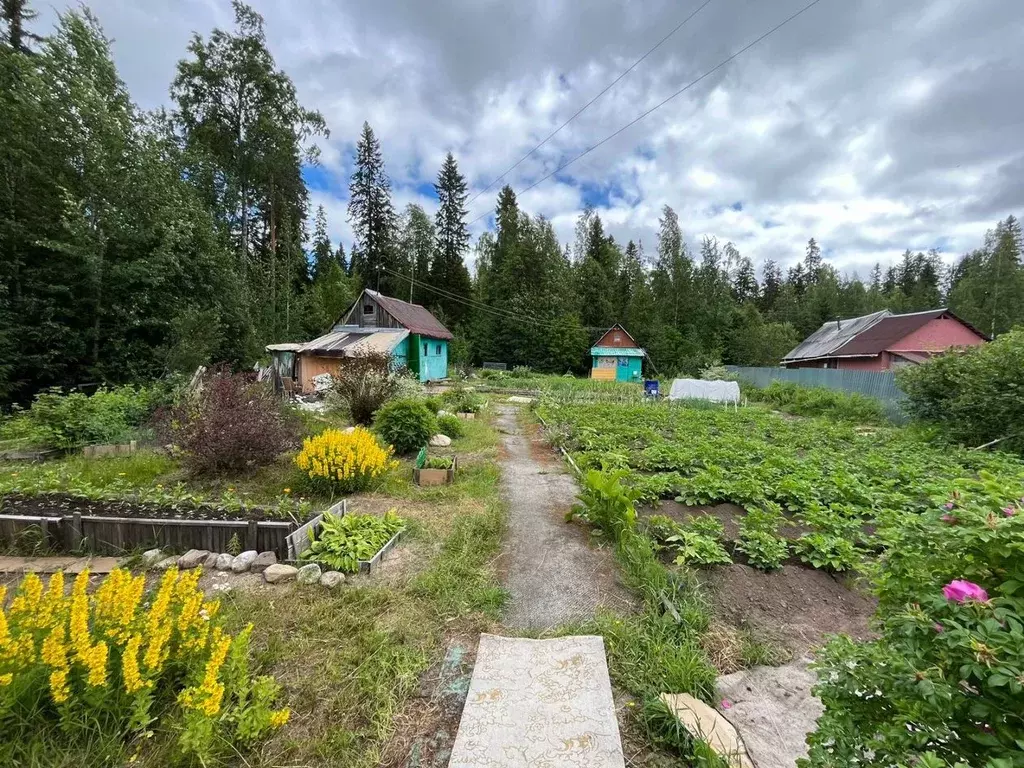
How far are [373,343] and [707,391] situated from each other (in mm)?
13732

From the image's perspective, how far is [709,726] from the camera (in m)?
2.05

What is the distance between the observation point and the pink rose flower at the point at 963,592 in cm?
114

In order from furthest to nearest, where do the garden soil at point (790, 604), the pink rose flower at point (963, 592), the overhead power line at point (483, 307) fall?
the overhead power line at point (483, 307) → the garden soil at point (790, 604) → the pink rose flower at point (963, 592)

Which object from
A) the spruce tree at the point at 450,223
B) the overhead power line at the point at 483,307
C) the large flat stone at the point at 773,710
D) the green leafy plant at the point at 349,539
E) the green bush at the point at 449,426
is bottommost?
the large flat stone at the point at 773,710

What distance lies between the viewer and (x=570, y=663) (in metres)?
2.50

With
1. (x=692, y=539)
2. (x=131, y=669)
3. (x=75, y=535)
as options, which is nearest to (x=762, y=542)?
(x=692, y=539)

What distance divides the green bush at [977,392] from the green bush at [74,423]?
16.6m

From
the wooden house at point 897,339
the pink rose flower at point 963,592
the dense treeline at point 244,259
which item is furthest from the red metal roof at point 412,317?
the pink rose flower at point 963,592

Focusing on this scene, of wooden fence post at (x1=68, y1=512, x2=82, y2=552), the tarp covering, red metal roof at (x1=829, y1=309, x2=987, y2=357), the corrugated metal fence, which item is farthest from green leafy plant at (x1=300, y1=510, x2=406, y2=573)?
red metal roof at (x1=829, y1=309, x2=987, y2=357)

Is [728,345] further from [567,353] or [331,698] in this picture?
[331,698]

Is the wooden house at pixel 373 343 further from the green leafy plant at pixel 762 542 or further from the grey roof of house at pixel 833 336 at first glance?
the grey roof of house at pixel 833 336

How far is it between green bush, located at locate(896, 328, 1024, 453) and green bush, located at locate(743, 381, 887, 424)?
7.87 feet

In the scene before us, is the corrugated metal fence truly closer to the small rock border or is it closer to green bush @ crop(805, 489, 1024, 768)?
green bush @ crop(805, 489, 1024, 768)

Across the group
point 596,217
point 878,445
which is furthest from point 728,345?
point 878,445
